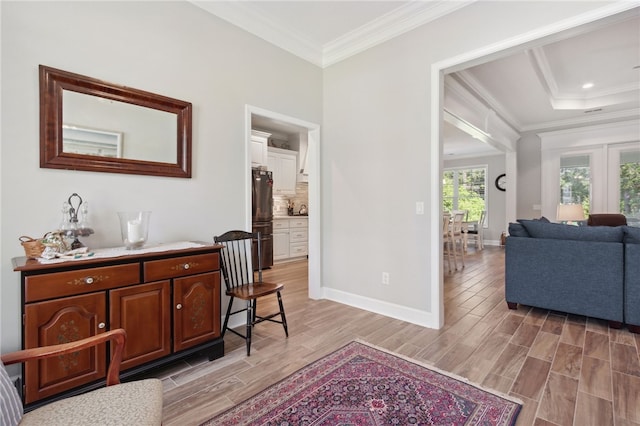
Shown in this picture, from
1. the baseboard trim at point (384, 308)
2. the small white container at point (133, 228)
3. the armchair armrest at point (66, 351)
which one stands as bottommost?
the baseboard trim at point (384, 308)

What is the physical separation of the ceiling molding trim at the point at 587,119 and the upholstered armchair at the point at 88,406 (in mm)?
8311

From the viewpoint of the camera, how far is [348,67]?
354 cm

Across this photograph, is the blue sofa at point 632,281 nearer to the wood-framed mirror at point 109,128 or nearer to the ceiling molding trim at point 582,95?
the ceiling molding trim at point 582,95

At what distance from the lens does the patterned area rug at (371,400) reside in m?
1.62

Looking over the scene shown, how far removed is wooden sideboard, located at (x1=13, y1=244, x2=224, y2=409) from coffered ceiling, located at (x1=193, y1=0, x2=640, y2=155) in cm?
231

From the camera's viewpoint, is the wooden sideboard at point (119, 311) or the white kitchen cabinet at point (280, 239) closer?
the wooden sideboard at point (119, 311)

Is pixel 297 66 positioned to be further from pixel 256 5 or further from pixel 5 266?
pixel 5 266

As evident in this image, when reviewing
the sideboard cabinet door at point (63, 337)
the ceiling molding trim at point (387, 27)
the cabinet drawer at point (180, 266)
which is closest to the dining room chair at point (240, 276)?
the cabinet drawer at point (180, 266)

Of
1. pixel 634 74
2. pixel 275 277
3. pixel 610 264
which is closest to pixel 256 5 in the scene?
pixel 275 277

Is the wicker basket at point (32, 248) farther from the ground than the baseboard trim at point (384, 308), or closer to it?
farther from the ground

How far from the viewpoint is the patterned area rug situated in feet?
5.32

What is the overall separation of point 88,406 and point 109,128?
1866 mm

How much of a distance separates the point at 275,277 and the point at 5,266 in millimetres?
3280

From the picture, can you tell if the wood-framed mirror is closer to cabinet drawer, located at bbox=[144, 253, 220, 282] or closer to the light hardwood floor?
cabinet drawer, located at bbox=[144, 253, 220, 282]
